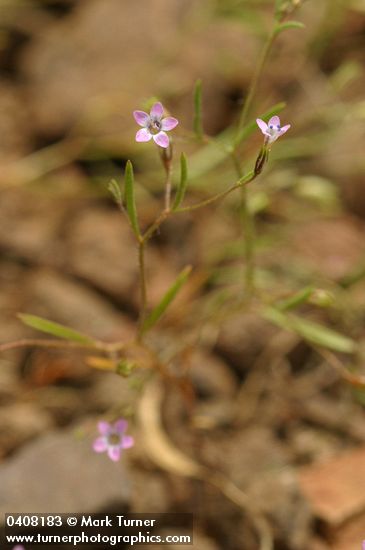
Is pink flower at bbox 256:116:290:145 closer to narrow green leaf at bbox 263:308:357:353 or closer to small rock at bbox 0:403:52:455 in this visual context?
narrow green leaf at bbox 263:308:357:353

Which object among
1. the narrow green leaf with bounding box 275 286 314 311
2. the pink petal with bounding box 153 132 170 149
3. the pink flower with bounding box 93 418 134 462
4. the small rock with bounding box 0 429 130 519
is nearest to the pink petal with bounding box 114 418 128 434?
the pink flower with bounding box 93 418 134 462

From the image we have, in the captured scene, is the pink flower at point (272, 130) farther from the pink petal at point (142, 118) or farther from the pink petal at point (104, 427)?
the pink petal at point (104, 427)

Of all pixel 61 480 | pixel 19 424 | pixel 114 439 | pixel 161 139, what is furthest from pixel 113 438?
pixel 161 139

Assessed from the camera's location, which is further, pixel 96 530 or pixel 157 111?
pixel 96 530

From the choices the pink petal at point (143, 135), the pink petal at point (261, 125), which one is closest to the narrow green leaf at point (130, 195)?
the pink petal at point (143, 135)

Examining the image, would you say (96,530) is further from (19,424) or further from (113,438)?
(19,424)

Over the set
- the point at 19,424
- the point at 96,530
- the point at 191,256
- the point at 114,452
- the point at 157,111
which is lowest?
the point at 96,530

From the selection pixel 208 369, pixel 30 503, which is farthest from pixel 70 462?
pixel 208 369
